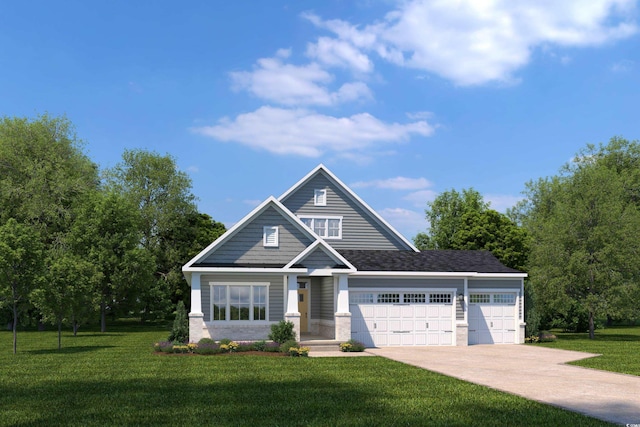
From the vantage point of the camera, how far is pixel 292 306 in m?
27.2

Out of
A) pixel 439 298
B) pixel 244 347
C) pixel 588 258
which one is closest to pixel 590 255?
pixel 588 258

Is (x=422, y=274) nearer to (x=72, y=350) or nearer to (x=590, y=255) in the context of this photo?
(x=590, y=255)

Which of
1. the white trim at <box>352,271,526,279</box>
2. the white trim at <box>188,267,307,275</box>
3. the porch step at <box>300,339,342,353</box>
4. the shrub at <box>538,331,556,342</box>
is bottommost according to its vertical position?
the shrub at <box>538,331,556,342</box>

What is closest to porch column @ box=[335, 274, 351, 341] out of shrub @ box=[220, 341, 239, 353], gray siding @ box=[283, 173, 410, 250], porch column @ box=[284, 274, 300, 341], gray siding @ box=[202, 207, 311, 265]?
porch column @ box=[284, 274, 300, 341]

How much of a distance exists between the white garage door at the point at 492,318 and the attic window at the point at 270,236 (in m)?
9.90

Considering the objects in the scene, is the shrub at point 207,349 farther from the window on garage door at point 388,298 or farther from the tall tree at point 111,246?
the tall tree at point 111,246

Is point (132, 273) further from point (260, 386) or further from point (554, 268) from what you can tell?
point (260, 386)

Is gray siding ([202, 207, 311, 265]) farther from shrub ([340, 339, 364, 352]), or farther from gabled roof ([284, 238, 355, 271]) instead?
shrub ([340, 339, 364, 352])

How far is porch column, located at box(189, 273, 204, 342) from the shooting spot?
26609mm

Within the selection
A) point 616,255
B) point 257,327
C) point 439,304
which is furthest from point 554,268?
point 257,327

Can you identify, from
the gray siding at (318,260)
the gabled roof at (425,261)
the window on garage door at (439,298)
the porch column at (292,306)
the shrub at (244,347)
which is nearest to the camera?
the shrub at (244,347)

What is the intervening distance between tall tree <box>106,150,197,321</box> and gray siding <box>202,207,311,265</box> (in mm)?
27494

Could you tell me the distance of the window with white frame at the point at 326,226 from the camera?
115 ft

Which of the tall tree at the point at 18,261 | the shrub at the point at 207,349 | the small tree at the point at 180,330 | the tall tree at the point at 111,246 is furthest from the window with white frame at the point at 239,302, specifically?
the tall tree at the point at 111,246
